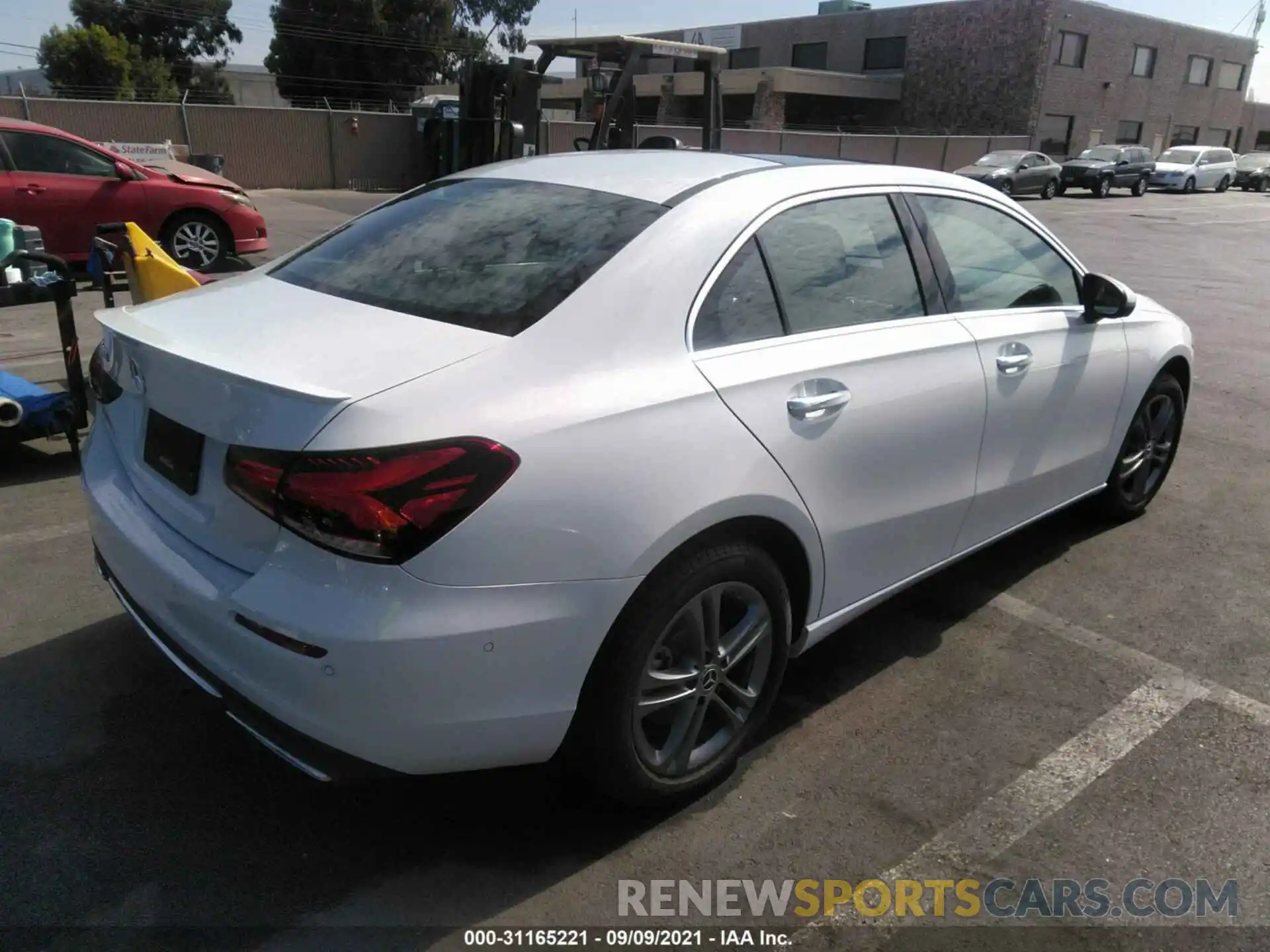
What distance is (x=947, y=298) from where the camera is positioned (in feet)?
11.3

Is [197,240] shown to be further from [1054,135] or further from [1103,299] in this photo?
[1054,135]

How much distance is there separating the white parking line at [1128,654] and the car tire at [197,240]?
9705 mm

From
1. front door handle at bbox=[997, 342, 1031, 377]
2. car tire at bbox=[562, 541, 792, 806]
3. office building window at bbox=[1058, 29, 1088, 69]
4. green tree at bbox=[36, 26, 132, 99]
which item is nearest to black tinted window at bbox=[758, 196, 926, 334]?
front door handle at bbox=[997, 342, 1031, 377]

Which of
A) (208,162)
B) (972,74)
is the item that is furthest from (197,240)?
(972,74)

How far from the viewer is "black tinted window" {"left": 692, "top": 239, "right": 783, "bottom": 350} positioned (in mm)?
2658

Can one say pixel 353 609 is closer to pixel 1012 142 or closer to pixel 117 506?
pixel 117 506

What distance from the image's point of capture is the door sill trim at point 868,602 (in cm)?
303

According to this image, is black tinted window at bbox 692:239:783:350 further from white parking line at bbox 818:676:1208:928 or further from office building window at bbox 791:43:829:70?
office building window at bbox 791:43:829:70

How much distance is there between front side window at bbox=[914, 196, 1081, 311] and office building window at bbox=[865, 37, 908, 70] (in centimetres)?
4967

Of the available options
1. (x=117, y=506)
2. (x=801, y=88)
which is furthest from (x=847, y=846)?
(x=801, y=88)

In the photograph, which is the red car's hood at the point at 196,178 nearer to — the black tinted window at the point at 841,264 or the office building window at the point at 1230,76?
the black tinted window at the point at 841,264

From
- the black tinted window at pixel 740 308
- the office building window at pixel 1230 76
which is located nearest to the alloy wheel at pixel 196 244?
the black tinted window at pixel 740 308

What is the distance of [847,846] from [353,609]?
1459mm

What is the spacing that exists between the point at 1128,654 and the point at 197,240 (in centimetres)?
1038
